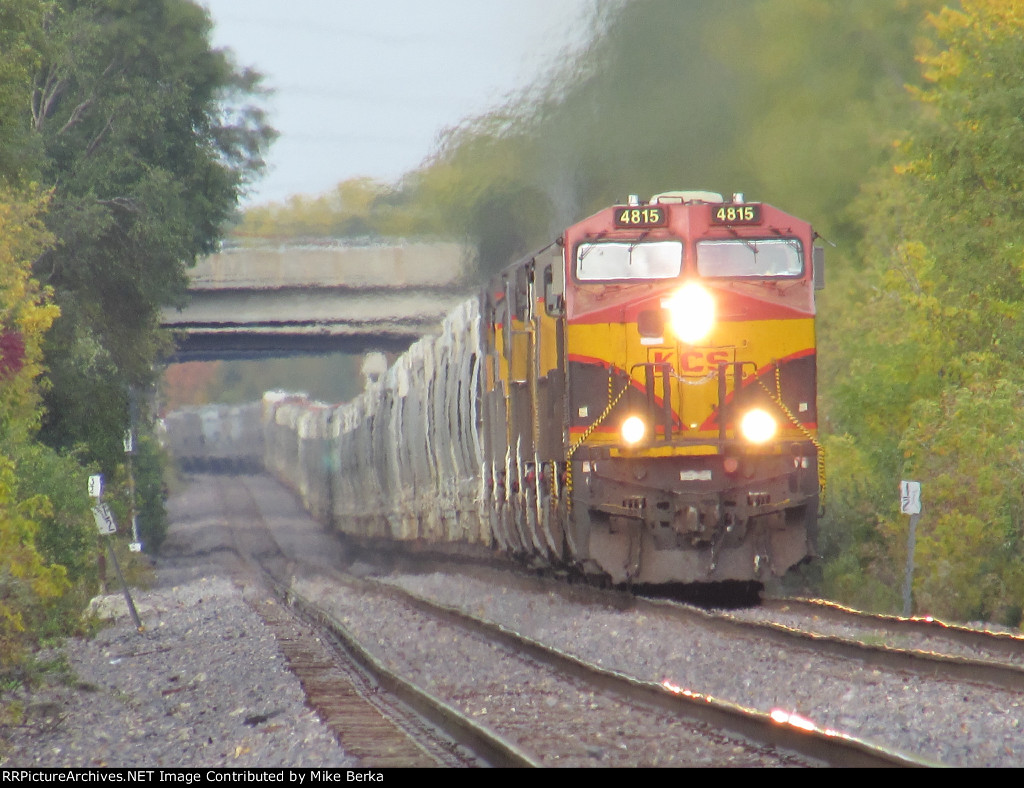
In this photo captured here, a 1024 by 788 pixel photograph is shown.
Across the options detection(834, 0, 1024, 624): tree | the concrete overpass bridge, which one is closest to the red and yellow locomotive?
detection(834, 0, 1024, 624): tree

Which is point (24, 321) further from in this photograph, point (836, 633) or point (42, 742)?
point (836, 633)

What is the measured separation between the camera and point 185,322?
127 ft

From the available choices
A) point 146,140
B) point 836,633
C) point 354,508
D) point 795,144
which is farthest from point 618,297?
point 354,508

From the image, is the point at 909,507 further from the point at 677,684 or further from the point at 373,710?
the point at 373,710

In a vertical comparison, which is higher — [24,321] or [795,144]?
[795,144]

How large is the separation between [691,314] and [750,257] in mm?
955

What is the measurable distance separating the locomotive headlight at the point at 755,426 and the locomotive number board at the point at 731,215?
2.06 m

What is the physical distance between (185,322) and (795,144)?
17252mm

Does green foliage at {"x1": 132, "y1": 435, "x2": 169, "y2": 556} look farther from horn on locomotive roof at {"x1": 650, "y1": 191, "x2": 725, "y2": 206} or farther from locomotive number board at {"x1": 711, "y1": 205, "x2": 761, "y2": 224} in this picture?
locomotive number board at {"x1": 711, "y1": 205, "x2": 761, "y2": 224}

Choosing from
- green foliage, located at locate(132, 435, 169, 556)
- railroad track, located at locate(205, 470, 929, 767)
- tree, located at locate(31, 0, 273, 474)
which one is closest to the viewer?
railroad track, located at locate(205, 470, 929, 767)

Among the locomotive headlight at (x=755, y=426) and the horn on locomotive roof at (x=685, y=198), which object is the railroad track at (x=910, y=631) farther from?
the horn on locomotive roof at (x=685, y=198)

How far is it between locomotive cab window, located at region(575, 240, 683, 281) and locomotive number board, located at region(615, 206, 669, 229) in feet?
0.65

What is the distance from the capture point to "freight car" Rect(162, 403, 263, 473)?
87.7 metres
